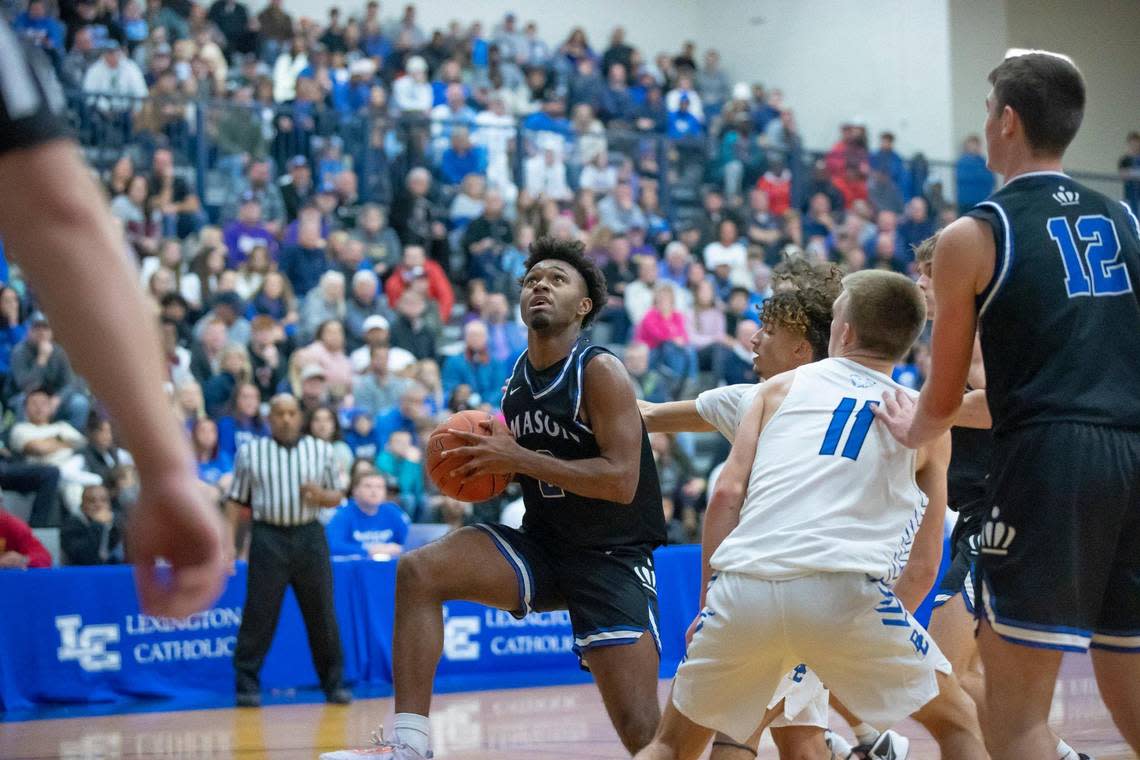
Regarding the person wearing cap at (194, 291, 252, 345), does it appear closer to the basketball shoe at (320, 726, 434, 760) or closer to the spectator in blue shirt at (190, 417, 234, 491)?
the spectator in blue shirt at (190, 417, 234, 491)

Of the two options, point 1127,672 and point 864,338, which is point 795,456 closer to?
point 864,338

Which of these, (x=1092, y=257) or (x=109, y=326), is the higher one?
(x=109, y=326)

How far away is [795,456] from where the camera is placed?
4.06 metres

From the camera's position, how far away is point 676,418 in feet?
17.4

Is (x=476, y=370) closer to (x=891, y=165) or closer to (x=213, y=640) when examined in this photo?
(x=213, y=640)

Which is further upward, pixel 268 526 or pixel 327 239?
pixel 327 239

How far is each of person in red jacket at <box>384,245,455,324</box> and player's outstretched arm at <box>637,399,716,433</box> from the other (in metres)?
9.10

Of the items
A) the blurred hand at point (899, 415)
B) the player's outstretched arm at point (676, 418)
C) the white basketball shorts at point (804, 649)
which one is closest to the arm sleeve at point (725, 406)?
the player's outstretched arm at point (676, 418)

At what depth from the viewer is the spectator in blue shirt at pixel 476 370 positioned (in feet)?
44.2

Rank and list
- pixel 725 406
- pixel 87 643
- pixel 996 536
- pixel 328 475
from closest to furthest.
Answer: pixel 996 536
pixel 725 406
pixel 87 643
pixel 328 475

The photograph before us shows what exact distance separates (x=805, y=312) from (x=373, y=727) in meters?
3.97

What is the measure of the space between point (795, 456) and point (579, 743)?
3.40m

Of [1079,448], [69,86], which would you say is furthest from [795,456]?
[69,86]

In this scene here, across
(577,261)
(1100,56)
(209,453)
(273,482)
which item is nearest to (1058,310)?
(577,261)
